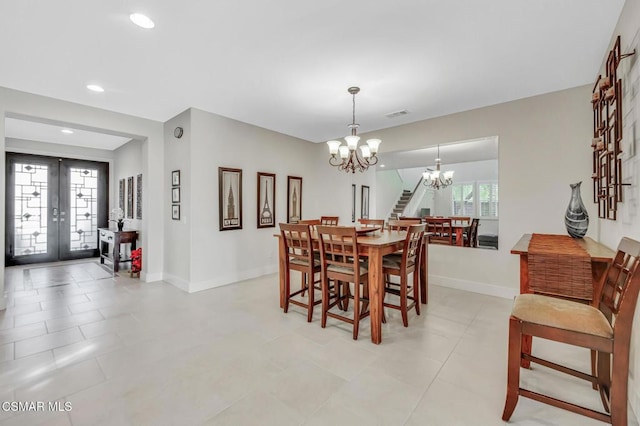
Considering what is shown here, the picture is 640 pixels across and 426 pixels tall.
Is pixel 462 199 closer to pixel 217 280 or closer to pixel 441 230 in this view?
pixel 441 230

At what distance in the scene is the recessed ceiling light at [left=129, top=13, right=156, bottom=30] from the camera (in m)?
2.08

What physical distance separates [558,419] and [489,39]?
9.00 feet

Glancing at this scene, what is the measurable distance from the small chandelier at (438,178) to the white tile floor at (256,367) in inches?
77.8

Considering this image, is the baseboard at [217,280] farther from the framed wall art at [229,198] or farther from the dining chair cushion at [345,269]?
the dining chair cushion at [345,269]

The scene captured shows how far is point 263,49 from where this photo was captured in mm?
2508

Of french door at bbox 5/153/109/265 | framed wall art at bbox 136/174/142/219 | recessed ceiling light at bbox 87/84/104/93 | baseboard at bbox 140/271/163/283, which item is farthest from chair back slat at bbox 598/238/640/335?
french door at bbox 5/153/109/265

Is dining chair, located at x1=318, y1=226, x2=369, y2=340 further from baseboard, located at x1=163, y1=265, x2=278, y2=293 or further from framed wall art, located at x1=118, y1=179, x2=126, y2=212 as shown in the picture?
framed wall art, located at x1=118, y1=179, x2=126, y2=212

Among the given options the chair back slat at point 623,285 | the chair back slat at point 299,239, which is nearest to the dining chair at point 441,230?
the chair back slat at point 299,239

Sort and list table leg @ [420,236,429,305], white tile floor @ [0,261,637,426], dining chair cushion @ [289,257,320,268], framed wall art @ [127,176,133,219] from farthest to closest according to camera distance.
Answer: framed wall art @ [127,176,133,219] < table leg @ [420,236,429,305] < dining chair cushion @ [289,257,320,268] < white tile floor @ [0,261,637,426]

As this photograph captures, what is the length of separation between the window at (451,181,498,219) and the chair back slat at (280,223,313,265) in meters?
2.69

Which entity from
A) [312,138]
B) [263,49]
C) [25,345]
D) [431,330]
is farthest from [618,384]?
[312,138]

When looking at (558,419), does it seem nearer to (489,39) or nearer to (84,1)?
(489,39)

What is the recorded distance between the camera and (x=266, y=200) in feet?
16.5

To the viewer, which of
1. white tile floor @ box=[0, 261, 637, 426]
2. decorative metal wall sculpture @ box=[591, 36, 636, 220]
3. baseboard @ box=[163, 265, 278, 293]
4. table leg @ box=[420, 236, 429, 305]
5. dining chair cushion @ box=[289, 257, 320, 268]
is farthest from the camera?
baseboard @ box=[163, 265, 278, 293]
